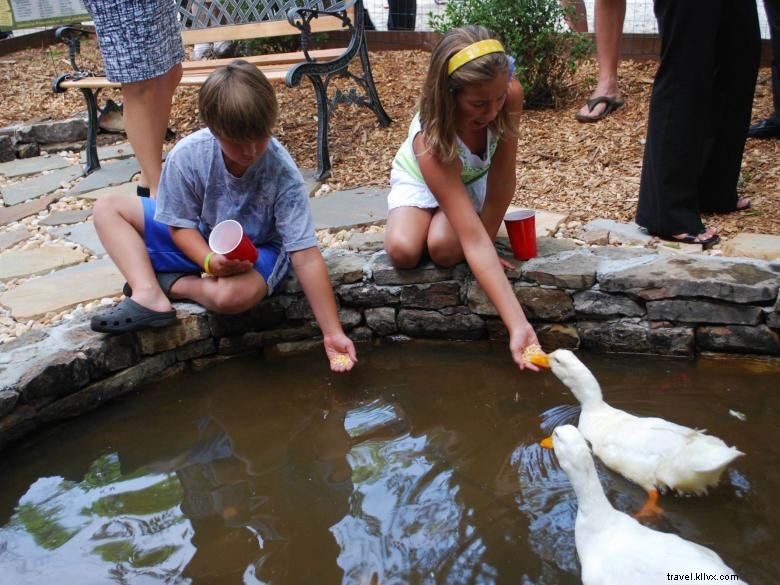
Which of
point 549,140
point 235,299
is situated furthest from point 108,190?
point 549,140

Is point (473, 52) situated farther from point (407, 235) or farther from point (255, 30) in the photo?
point (255, 30)

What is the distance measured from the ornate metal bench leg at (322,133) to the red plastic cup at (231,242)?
6.43 ft

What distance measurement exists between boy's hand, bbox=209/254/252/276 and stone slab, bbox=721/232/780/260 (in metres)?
1.87

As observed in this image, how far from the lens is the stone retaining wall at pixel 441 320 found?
2746mm

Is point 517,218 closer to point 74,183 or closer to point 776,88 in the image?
point 776,88

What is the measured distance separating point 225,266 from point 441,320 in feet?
2.90

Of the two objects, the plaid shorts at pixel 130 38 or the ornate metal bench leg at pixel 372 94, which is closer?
the plaid shorts at pixel 130 38

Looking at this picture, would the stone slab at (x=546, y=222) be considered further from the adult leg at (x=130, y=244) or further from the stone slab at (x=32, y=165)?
the stone slab at (x=32, y=165)

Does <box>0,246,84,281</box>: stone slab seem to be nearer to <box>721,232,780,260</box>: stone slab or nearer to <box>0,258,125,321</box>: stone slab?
<box>0,258,125,321</box>: stone slab

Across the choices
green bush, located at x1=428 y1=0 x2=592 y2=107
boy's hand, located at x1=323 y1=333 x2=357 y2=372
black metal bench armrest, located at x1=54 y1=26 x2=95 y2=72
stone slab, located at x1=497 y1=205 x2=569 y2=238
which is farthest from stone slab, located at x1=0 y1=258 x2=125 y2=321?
black metal bench armrest, located at x1=54 y1=26 x2=95 y2=72

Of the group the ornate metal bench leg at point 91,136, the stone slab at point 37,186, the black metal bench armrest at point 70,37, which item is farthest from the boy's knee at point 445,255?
the black metal bench armrest at point 70,37

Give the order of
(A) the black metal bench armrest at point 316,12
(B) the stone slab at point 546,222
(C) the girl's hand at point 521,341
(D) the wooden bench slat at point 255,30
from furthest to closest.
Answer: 1. (D) the wooden bench slat at point 255,30
2. (A) the black metal bench armrest at point 316,12
3. (B) the stone slab at point 546,222
4. (C) the girl's hand at point 521,341

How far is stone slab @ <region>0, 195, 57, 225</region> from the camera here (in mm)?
4680

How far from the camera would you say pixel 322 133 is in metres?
4.62
